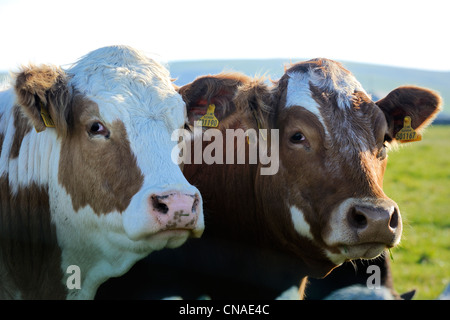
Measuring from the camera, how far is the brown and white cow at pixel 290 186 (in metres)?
4.01

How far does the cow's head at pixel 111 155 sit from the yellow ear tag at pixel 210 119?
1.31 feet

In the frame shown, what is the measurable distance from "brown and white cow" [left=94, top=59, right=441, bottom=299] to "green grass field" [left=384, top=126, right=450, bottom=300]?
0.91 meters

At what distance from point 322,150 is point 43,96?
2.17m

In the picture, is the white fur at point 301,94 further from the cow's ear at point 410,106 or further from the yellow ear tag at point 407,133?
the yellow ear tag at point 407,133

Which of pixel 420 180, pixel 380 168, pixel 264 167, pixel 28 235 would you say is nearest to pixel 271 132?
pixel 264 167

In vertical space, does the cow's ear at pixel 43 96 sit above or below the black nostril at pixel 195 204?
above

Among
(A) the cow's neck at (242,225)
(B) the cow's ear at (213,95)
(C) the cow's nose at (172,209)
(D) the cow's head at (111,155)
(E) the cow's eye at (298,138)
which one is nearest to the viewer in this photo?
(C) the cow's nose at (172,209)

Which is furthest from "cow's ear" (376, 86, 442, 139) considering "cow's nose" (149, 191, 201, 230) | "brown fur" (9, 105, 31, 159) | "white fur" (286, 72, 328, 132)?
"brown fur" (9, 105, 31, 159)

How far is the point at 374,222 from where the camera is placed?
375cm

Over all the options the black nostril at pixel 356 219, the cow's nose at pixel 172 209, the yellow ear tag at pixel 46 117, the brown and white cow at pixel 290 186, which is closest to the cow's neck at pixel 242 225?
the brown and white cow at pixel 290 186

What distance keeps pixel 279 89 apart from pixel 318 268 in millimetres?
1594

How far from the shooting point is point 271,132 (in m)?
4.56

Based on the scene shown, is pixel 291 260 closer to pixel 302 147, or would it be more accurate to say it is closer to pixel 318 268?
pixel 318 268

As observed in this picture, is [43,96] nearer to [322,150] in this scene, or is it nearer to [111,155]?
[111,155]
